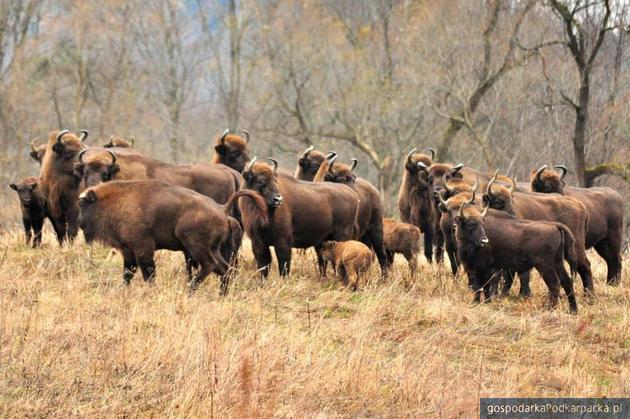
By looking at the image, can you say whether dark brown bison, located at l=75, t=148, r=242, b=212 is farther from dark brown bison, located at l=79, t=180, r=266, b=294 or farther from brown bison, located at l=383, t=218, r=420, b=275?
brown bison, located at l=383, t=218, r=420, b=275

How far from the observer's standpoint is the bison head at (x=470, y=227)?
11.4 metres

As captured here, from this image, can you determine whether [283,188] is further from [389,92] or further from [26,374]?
[389,92]

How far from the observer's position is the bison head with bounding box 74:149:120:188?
12.6 metres

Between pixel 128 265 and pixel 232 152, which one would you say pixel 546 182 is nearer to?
pixel 232 152

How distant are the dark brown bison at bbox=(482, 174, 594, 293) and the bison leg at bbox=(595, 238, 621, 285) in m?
1.62

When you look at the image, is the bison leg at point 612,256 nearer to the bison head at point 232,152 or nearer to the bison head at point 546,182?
the bison head at point 546,182

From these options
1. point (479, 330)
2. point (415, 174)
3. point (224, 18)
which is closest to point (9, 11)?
point (224, 18)

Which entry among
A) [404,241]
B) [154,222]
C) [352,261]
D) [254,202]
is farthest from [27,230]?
[404,241]

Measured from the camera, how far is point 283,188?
12.9 metres

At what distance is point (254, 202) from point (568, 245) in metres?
4.12

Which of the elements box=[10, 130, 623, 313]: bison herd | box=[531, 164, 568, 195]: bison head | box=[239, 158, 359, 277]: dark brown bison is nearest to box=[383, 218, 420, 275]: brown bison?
box=[10, 130, 623, 313]: bison herd

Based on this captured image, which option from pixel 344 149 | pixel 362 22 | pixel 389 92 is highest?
pixel 362 22

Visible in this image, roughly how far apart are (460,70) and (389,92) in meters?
5.39

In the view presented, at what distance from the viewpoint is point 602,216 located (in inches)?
572
